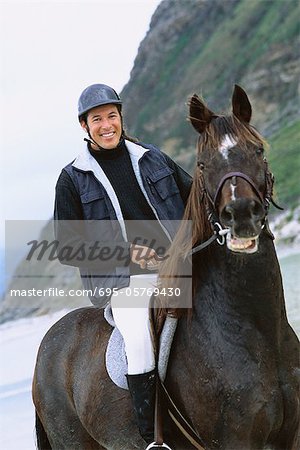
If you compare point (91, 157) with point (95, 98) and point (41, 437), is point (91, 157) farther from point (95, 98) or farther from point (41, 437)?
point (41, 437)

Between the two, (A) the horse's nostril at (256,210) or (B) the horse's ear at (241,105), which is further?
(B) the horse's ear at (241,105)

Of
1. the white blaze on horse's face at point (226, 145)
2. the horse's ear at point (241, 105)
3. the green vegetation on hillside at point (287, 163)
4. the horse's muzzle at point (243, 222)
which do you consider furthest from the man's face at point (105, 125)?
the green vegetation on hillside at point (287, 163)

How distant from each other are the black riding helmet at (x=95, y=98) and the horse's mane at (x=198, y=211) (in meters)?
0.86

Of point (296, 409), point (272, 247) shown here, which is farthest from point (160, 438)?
point (272, 247)

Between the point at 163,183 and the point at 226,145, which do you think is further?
the point at 163,183

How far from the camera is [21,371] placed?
40.4 feet

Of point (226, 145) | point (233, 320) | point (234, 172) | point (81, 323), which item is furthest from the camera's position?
point (81, 323)

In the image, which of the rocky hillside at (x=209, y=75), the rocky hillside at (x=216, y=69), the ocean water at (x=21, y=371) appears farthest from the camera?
the rocky hillside at (x=216, y=69)

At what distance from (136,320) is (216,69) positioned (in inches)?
2391

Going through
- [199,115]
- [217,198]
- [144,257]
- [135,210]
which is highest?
[199,115]

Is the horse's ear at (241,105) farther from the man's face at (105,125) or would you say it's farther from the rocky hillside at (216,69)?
the rocky hillside at (216,69)

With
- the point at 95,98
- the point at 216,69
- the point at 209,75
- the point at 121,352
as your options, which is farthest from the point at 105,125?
the point at 209,75

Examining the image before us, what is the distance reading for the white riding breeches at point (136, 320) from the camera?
182 inches

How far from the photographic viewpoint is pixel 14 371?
12.4 m
